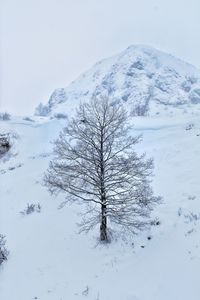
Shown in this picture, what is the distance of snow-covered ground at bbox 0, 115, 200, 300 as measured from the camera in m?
9.83

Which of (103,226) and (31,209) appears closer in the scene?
(103,226)

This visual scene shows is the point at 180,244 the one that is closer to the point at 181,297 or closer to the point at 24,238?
the point at 181,297

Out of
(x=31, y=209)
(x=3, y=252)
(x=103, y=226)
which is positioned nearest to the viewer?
(x=103, y=226)

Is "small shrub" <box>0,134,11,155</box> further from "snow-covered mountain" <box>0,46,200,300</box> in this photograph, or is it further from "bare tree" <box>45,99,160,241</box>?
"bare tree" <box>45,99,160,241</box>

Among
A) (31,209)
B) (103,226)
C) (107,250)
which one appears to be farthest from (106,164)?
(31,209)

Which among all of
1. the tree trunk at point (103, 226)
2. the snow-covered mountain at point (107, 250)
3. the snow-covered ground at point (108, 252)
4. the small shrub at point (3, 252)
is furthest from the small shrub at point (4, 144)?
the tree trunk at point (103, 226)

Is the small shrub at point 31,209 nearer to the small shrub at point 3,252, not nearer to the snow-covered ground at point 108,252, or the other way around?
the snow-covered ground at point 108,252

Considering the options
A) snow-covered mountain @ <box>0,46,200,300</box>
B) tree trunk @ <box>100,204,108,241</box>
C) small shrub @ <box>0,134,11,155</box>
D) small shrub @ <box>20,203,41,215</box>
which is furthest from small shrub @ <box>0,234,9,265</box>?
small shrub @ <box>0,134,11,155</box>

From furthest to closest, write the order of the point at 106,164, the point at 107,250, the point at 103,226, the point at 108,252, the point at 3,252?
the point at 3,252 → the point at 103,226 → the point at 106,164 → the point at 107,250 → the point at 108,252

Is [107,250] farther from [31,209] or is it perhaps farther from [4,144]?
[4,144]

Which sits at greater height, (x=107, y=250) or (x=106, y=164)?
(x=106, y=164)

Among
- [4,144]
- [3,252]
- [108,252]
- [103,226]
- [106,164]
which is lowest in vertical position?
[3,252]

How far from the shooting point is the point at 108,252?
486 inches

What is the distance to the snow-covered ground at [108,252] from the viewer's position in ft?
32.2
